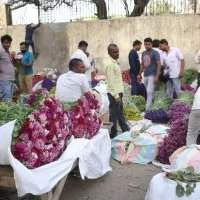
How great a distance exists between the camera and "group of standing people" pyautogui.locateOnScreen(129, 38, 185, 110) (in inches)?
388

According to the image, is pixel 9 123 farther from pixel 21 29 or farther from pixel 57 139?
pixel 21 29

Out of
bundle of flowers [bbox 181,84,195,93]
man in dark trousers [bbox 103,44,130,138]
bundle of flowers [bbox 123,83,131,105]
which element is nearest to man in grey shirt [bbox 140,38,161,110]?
bundle of flowers [bbox 123,83,131,105]

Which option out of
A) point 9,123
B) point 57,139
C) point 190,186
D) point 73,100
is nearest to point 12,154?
point 9,123

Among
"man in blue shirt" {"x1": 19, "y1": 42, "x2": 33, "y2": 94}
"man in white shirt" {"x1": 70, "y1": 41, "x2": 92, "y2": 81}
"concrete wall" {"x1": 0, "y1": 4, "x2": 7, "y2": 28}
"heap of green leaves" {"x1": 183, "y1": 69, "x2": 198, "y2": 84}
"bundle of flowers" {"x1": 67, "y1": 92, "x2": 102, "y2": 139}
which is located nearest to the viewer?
"bundle of flowers" {"x1": 67, "y1": 92, "x2": 102, "y2": 139}

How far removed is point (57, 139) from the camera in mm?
4633

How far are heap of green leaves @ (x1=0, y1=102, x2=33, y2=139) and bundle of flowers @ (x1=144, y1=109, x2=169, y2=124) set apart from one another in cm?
477

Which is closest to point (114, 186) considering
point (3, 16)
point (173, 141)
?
point (173, 141)

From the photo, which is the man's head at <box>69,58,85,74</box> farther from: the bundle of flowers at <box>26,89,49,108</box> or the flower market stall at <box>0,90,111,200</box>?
the bundle of flowers at <box>26,89,49,108</box>

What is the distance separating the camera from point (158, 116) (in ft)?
29.4

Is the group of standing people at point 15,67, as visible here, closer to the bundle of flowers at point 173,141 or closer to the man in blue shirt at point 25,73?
the man in blue shirt at point 25,73

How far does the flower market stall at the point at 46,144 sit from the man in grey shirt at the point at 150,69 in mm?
4346

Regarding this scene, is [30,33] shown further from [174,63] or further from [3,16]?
[174,63]

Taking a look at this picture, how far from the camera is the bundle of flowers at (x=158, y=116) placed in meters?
8.93

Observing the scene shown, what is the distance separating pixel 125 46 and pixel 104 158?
8.81 metres
